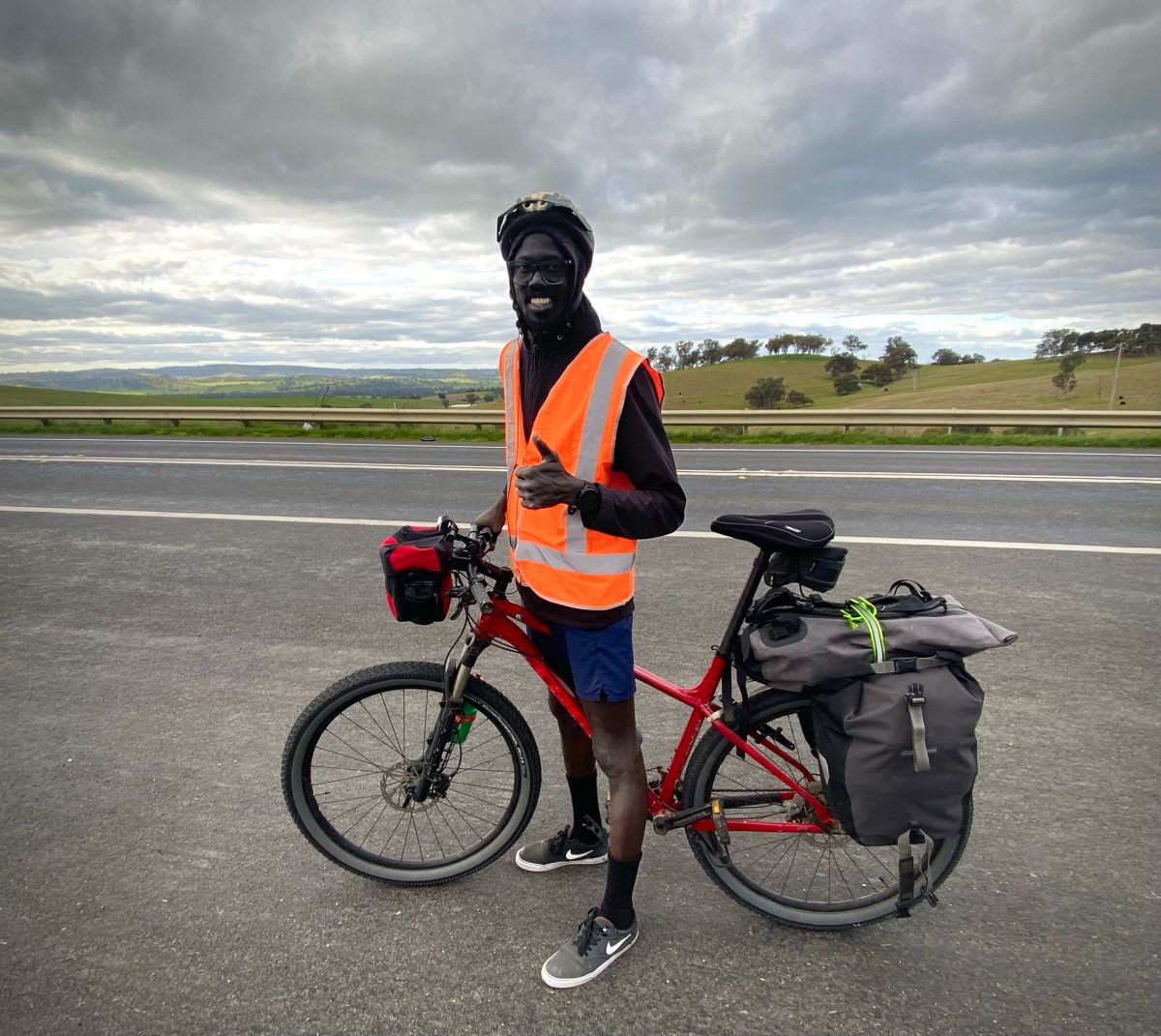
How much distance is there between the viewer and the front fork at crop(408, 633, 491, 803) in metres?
2.44

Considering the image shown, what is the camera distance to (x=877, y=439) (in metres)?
16.0

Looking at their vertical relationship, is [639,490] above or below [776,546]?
above

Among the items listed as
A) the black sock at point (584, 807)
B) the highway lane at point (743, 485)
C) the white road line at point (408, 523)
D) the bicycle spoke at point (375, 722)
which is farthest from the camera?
the highway lane at point (743, 485)

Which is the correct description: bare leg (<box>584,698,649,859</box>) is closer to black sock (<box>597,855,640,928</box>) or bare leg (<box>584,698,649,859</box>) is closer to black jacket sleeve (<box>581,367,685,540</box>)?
black sock (<box>597,855,640,928</box>)

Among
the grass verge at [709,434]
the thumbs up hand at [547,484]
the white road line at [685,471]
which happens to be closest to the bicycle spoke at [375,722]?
the thumbs up hand at [547,484]

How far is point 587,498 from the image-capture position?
1.98 metres

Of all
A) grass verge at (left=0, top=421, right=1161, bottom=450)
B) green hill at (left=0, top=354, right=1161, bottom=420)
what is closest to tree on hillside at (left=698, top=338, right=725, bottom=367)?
green hill at (left=0, top=354, right=1161, bottom=420)

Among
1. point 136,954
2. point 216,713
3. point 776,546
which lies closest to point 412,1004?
point 136,954

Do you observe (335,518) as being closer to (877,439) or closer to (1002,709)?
(1002,709)

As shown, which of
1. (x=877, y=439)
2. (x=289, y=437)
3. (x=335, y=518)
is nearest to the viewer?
(x=335, y=518)

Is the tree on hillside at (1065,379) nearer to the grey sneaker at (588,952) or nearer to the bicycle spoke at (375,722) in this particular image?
the bicycle spoke at (375,722)

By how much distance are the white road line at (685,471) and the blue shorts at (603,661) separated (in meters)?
8.80

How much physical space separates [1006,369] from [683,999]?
6983cm

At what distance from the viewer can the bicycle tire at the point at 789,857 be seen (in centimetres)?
236
